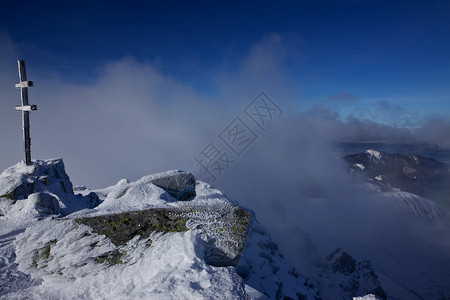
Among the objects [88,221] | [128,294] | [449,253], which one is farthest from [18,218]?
[449,253]

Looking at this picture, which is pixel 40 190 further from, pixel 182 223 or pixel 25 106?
pixel 182 223

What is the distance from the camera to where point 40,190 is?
14.5 metres

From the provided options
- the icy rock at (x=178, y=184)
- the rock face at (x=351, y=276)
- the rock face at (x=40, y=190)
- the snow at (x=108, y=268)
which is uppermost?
the rock face at (x=351, y=276)

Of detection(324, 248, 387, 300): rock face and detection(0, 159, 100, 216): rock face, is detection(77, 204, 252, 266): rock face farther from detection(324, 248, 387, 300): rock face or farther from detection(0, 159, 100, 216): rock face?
detection(324, 248, 387, 300): rock face

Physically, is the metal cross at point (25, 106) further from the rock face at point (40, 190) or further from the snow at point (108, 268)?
Result: the snow at point (108, 268)

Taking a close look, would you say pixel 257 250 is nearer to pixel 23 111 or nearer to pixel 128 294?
pixel 128 294

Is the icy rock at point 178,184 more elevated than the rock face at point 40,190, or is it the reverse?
the icy rock at point 178,184

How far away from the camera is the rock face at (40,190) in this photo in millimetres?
12250

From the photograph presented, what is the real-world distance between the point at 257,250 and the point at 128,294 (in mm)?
10262

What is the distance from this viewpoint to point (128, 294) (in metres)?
4.82

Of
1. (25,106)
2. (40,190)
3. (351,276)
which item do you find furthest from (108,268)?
(351,276)

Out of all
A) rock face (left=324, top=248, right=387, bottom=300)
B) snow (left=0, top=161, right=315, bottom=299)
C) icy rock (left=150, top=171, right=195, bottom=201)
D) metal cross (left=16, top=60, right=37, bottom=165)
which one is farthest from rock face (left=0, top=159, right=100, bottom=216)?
rock face (left=324, top=248, right=387, bottom=300)

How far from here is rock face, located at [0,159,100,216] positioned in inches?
482

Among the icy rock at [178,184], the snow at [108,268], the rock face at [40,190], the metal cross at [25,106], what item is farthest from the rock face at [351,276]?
the metal cross at [25,106]
